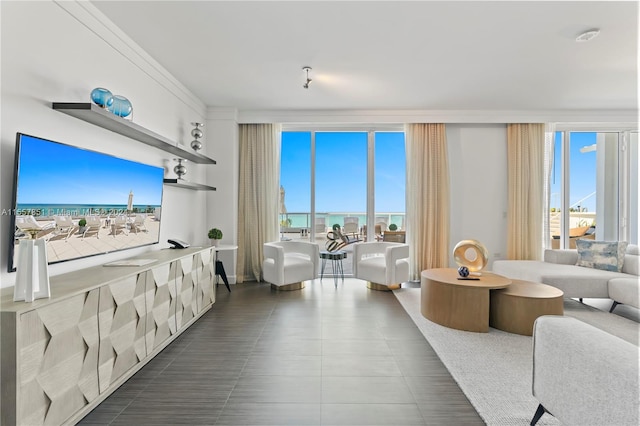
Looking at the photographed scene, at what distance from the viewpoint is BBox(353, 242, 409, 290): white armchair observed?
4734 millimetres

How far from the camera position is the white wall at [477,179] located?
5578 mm

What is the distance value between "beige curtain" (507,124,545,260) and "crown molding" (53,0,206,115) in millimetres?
5268

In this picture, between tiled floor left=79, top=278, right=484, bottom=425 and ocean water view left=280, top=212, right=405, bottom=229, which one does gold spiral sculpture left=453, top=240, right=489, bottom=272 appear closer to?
tiled floor left=79, top=278, right=484, bottom=425

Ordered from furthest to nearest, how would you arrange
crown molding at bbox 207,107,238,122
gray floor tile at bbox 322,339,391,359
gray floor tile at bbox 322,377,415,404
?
crown molding at bbox 207,107,238,122 < gray floor tile at bbox 322,339,391,359 < gray floor tile at bbox 322,377,415,404

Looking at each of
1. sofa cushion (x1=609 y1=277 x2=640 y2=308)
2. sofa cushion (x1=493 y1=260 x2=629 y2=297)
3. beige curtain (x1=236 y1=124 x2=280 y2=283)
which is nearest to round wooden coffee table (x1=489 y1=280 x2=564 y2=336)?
sofa cushion (x1=493 y1=260 x2=629 y2=297)

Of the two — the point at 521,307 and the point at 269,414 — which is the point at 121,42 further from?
the point at 521,307

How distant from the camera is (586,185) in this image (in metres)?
5.70

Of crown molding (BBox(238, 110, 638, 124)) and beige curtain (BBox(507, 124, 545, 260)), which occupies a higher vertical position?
crown molding (BBox(238, 110, 638, 124))

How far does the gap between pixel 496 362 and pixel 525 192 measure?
3.86 metres

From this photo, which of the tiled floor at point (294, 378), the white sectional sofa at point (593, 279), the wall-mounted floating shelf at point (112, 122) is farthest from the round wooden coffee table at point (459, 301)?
the wall-mounted floating shelf at point (112, 122)

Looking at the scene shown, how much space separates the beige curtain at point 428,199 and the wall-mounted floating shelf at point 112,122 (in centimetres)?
369

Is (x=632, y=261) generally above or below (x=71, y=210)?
below

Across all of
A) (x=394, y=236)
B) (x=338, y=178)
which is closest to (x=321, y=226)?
(x=338, y=178)

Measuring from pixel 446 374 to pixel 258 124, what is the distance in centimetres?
456
